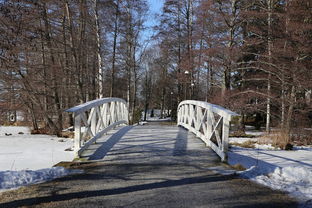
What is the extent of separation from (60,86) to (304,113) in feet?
34.8

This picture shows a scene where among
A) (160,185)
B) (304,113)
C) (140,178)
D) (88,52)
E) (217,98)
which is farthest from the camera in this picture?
(88,52)

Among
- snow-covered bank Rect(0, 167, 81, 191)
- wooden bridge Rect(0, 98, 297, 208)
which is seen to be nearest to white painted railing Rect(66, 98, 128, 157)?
wooden bridge Rect(0, 98, 297, 208)

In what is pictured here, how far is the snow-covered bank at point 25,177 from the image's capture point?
10.3 ft

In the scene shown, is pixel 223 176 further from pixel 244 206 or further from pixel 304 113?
pixel 304 113

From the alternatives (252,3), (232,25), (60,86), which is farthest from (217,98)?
(60,86)

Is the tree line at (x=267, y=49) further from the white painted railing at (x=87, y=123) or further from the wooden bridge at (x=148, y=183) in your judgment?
the wooden bridge at (x=148, y=183)

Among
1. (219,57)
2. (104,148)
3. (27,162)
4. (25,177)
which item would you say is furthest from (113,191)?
(219,57)

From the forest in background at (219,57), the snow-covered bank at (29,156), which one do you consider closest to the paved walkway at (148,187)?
the snow-covered bank at (29,156)

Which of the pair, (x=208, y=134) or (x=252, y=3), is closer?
(x=208, y=134)

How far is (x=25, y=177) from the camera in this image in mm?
3326

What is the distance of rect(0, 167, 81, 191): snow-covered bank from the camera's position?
10.3 ft

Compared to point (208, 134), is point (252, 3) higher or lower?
higher

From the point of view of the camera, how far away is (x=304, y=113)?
10.2 meters

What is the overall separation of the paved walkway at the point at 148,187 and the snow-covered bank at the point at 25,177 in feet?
0.62
